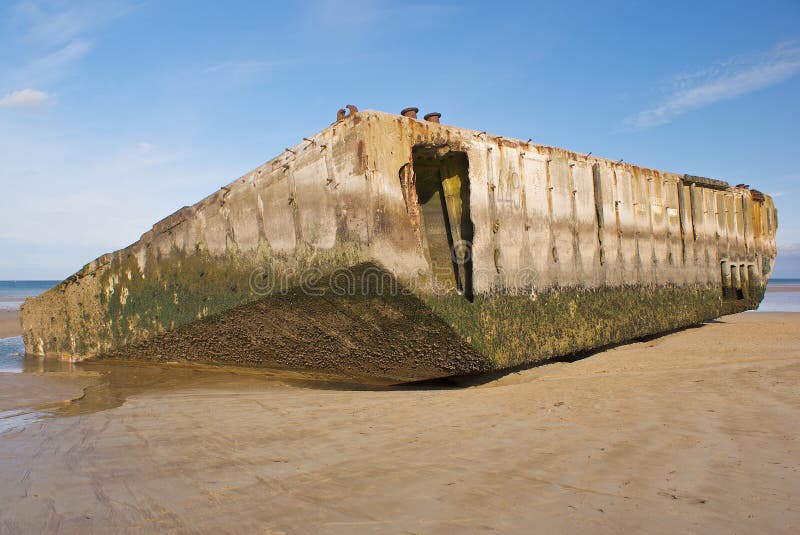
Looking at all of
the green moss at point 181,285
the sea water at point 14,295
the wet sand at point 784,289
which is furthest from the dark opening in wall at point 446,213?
the wet sand at point 784,289

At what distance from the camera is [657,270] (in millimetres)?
5934

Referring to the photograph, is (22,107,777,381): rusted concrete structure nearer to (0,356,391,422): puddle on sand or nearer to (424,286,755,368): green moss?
(424,286,755,368): green moss

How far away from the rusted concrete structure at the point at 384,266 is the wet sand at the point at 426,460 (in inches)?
19.5

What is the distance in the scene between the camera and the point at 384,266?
11.5ft

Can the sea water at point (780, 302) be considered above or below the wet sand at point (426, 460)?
below

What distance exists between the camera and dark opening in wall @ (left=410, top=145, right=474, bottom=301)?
4047 millimetres

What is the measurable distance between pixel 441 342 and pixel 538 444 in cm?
160

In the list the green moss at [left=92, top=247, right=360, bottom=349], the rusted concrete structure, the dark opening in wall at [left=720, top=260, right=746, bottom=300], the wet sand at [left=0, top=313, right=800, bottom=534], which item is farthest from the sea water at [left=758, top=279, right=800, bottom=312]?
the green moss at [left=92, top=247, right=360, bottom=349]

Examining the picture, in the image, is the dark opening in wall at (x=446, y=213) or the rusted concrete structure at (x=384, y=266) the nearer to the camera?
the rusted concrete structure at (x=384, y=266)

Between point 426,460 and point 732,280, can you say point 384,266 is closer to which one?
point 426,460

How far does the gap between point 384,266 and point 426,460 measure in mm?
1614

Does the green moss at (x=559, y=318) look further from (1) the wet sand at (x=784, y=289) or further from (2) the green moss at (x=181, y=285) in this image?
(1) the wet sand at (x=784, y=289)

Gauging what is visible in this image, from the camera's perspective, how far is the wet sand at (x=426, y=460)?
157cm

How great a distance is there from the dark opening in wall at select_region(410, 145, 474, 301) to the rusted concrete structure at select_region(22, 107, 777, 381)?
0.01 metres
